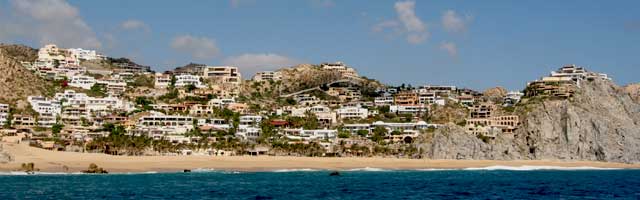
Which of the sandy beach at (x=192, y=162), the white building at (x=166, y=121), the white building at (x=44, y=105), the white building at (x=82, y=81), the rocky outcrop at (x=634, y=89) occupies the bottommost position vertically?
the sandy beach at (x=192, y=162)

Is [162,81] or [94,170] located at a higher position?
[162,81]

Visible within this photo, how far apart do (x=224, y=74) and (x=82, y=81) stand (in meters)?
28.0

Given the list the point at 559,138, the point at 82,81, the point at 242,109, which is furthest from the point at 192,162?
the point at 82,81

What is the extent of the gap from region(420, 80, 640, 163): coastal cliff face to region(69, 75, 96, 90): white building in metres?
66.6

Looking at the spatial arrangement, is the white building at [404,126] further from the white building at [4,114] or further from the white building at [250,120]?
the white building at [4,114]

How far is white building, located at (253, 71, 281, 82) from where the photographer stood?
6649 inches

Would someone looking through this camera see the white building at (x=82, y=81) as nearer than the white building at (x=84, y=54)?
Yes

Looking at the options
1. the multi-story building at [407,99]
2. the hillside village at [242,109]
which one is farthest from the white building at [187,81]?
the multi-story building at [407,99]

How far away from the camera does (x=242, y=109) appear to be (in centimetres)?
13988

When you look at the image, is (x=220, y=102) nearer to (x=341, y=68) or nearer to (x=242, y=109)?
(x=242, y=109)

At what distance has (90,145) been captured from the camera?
332 feet

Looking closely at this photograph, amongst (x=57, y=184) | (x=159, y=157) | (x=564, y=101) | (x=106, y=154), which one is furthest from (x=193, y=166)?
(x=564, y=101)

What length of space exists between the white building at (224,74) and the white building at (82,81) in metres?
23.7

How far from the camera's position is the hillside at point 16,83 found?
12675cm
